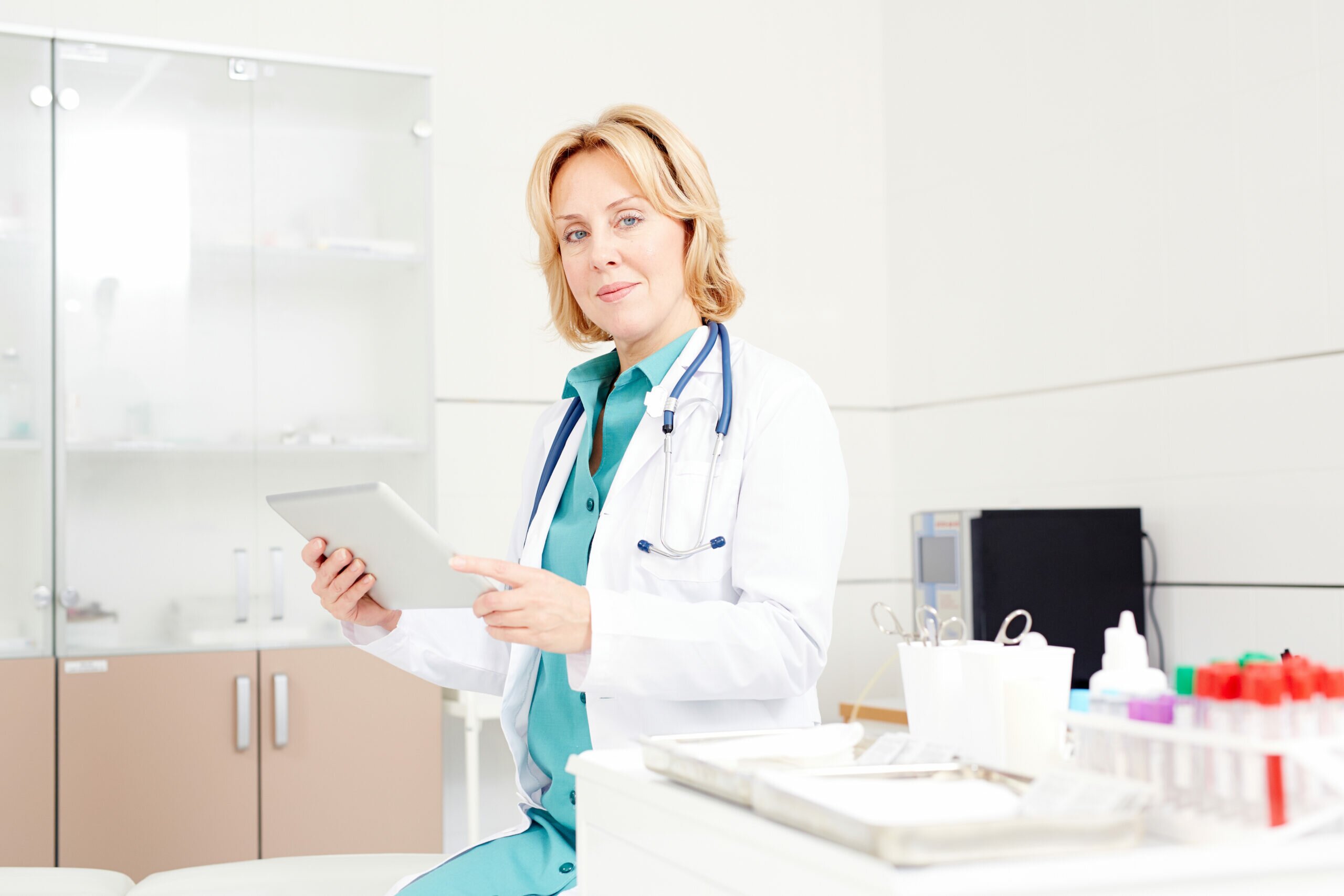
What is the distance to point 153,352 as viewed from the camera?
9.82 feet

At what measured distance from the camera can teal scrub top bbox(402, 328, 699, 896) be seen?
1.48 m

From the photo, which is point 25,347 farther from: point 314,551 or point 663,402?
point 663,402

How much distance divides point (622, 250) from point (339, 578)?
1.86 ft

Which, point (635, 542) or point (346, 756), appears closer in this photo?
point (635, 542)

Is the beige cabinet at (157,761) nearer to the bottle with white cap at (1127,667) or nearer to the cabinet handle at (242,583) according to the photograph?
the cabinet handle at (242,583)

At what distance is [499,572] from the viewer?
4.08 ft

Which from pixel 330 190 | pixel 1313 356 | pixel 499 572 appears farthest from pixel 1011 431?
pixel 499 572

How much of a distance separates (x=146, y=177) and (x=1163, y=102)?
100 inches

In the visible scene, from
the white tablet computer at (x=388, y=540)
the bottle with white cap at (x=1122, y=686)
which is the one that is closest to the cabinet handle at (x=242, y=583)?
the white tablet computer at (x=388, y=540)

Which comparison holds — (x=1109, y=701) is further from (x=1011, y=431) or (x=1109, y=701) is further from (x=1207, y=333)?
(x=1011, y=431)

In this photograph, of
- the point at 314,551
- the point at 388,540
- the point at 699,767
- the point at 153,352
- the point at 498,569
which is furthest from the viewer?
the point at 153,352

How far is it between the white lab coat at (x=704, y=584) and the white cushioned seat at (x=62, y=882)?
1.92 ft

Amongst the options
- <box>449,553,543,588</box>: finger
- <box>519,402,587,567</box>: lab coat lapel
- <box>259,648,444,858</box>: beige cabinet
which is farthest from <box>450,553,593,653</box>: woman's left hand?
<box>259,648,444,858</box>: beige cabinet

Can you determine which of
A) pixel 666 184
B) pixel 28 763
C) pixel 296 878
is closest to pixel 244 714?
pixel 28 763
